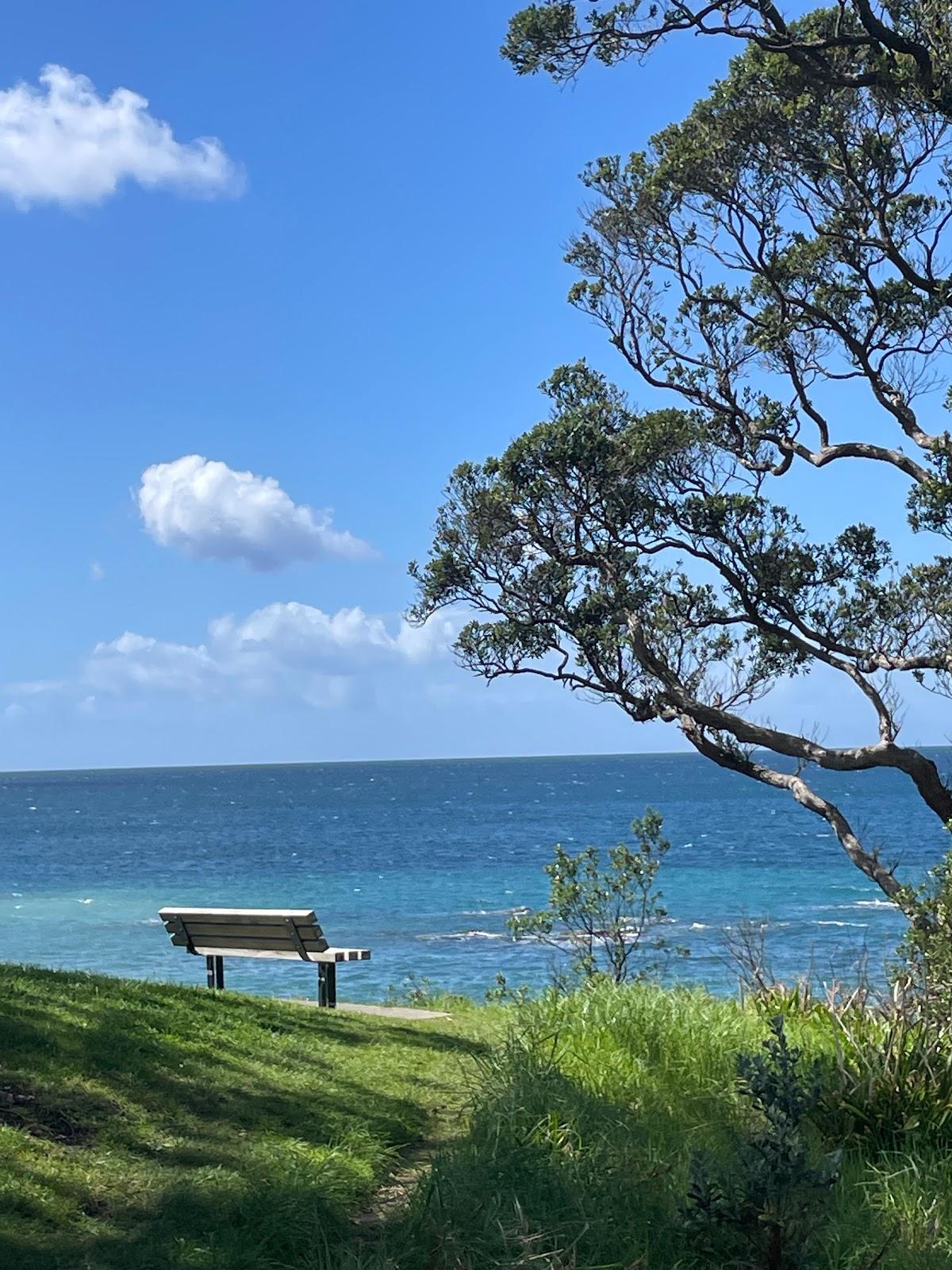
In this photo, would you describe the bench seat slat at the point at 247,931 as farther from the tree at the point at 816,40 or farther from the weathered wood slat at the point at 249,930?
the tree at the point at 816,40

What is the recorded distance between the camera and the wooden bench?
988 cm

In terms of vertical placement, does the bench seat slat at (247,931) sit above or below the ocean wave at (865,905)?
above

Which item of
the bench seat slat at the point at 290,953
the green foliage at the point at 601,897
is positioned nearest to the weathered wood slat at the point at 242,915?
the bench seat slat at the point at 290,953

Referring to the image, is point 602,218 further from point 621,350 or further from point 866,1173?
point 866,1173

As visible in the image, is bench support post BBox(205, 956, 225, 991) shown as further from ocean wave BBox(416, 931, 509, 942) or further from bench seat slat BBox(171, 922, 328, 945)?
ocean wave BBox(416, 931, 509, 942)

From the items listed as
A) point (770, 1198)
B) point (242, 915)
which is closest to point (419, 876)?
point (242, 915)

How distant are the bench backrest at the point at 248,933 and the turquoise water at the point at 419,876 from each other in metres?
3.29

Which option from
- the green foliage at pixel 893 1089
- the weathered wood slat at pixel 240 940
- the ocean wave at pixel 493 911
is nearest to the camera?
the green foliage at pixel 893 1089

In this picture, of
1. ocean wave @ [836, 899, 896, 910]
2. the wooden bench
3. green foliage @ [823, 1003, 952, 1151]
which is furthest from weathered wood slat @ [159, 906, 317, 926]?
ocean wave @ [836, 899, 896, 910]

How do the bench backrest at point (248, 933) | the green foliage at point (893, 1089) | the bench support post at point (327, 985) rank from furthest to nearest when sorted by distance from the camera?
the bench support post at point (327, 985) < the bench backrest at point (248, 933) < the green foliage at point (893, 1089)

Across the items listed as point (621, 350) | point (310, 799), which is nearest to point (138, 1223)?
point (621, 350)

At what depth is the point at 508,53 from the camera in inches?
373

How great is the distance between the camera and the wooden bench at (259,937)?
32.4 ft

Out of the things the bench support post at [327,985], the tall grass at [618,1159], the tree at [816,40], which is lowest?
the bench support post at [327,985]
